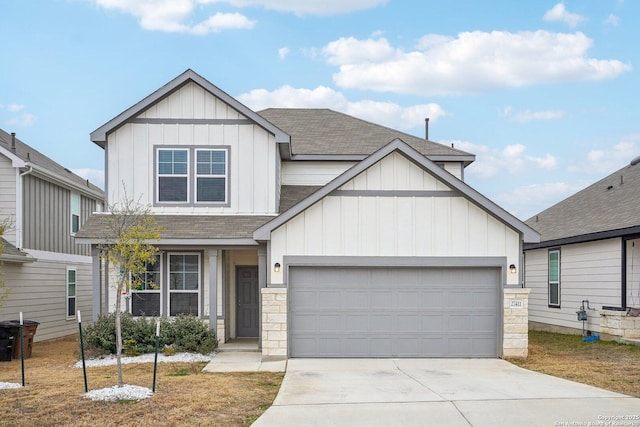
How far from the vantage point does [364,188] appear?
14.9 m

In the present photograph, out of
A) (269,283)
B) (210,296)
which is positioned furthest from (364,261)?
(210,296)

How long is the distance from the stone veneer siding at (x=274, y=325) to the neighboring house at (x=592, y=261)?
868 cm

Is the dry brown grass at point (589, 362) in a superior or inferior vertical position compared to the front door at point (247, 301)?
inferior

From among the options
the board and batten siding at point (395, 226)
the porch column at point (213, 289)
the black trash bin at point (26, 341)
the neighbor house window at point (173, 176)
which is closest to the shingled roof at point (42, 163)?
the neighbor house window at point (173, 176)

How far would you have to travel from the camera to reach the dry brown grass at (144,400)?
29.3ft

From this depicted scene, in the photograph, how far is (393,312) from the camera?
15062 mm

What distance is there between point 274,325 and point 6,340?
6.23 metres

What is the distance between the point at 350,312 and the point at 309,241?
1.87 meters

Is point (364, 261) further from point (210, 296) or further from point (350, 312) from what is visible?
point (210, 296)

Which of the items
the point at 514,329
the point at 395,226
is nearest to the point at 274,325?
the point at 395,226

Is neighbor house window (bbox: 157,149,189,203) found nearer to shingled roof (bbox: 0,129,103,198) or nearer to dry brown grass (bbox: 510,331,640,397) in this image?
shingled roof (bbox: 0,129,103,198)

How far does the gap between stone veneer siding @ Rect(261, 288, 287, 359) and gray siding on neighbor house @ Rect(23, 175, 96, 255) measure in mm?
8425

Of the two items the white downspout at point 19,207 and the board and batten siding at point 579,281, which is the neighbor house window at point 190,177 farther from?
the board and batten siding at point 579,281

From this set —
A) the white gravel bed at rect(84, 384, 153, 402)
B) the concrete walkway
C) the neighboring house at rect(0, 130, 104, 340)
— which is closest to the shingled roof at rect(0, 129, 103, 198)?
the neighboring house at rect(0, 130, 104, 340)
